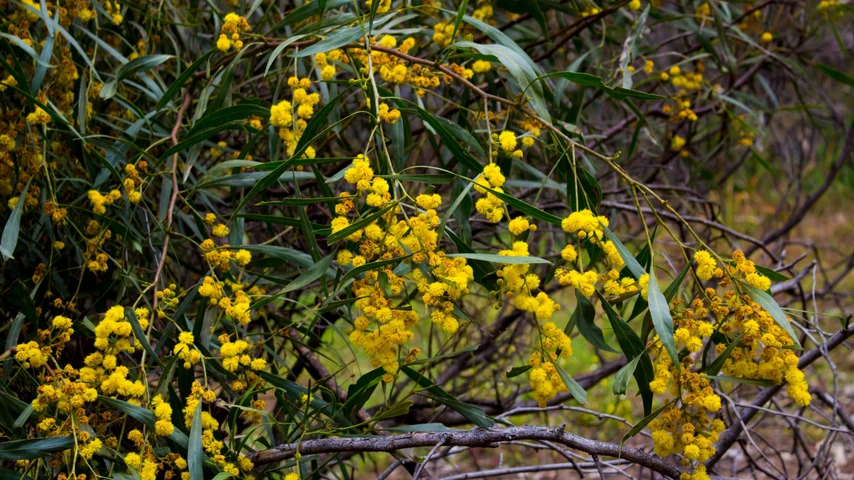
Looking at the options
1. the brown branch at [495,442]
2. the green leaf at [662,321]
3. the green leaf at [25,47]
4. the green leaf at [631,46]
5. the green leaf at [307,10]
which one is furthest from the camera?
the green leaf at [631,46]

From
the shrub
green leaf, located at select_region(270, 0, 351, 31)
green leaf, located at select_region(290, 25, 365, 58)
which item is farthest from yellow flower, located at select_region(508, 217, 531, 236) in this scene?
green leaf, located at select_region(270, 0, 351, 31)

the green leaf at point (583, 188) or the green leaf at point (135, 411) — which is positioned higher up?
the green leaf at point (583, 188)

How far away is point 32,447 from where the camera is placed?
1068 millimetres

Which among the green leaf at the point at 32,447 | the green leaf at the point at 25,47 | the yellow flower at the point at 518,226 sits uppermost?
the green leaf at the point at 25,47

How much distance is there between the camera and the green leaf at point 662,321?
3.14ft

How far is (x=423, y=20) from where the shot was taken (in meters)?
2.01

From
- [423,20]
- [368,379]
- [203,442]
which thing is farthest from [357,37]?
[423,20]

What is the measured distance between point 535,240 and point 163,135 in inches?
59.7

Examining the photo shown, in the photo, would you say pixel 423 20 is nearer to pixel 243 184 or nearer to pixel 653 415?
pixel 243 184

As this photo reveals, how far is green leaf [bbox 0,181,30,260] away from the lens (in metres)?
1.19

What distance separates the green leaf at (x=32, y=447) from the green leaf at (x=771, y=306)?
0.95 metres

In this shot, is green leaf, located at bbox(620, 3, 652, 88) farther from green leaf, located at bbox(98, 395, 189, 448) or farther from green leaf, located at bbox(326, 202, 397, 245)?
green leaf, located at bbox(98, 395, 189, 448)

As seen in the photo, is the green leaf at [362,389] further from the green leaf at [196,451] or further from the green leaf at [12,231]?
the green leaf at [12,231]

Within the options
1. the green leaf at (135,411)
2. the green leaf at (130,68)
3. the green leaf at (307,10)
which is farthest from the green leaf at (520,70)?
the green leaf at (135,411)
